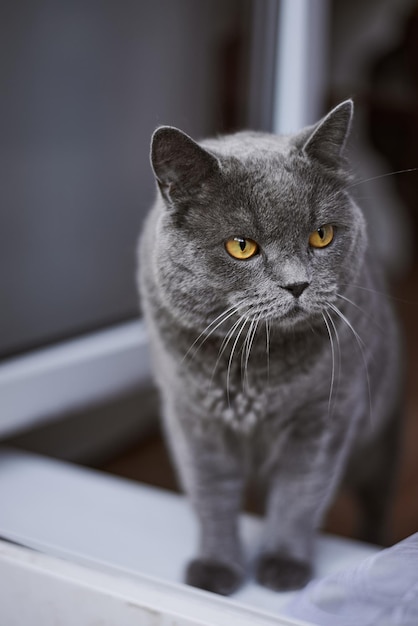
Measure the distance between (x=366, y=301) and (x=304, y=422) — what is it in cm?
17

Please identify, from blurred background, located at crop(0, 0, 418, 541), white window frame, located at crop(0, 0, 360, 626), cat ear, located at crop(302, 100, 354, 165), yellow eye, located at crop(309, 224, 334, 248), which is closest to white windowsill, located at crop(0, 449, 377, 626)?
white window frame, located at crop(0, 0, 360, 626)

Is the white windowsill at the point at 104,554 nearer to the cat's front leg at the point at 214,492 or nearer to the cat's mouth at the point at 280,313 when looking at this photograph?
the cat's front leg at the point at 214,492

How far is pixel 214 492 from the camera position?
2.90 ft

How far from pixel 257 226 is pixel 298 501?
0.38 meters

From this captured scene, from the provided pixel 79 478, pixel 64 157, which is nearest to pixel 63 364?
pixel 79 478

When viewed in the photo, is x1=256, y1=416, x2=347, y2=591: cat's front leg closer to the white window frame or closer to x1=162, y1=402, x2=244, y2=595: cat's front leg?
x1=162, y1=402, x2=244, y2=595: cat's front leg

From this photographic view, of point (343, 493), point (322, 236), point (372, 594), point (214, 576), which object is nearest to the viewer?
point (372, 594)

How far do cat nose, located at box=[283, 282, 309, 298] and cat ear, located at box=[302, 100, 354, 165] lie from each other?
158 mm

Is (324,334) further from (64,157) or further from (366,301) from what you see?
(64,157)

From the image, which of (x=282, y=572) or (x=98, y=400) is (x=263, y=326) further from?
(x=98, y=400)

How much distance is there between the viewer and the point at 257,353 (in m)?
0.78

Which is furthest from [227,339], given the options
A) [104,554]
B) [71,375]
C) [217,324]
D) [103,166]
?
[103,166]

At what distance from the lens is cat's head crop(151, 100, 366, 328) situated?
27.0 inches

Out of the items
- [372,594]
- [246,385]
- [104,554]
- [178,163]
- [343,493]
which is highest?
[178,163]
